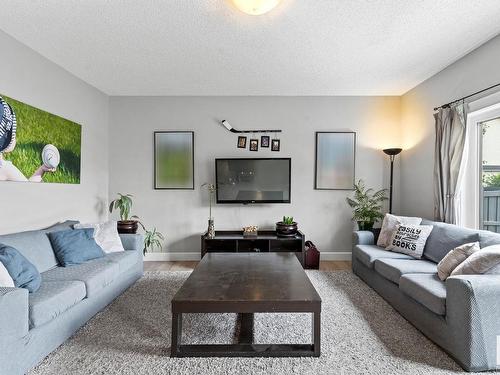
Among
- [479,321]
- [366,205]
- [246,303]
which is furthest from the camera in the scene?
[366,205]

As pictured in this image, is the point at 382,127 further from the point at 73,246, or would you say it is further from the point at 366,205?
the point at 73,246

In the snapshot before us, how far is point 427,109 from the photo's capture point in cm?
384

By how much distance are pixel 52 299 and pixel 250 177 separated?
2.97 meters

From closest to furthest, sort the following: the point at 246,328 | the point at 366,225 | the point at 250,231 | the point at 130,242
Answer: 1. the point at 246,328
2. the point at 130,242
3. the point at 366,225
4. the point at 250,231

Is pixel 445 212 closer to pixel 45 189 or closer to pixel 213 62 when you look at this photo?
pixel 213 62

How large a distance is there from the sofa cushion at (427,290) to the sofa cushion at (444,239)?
1.56ft

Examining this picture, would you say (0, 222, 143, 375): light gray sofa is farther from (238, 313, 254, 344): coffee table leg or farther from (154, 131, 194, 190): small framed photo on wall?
(154, 131, 194, 190): small framed photo on wall

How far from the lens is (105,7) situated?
232cm

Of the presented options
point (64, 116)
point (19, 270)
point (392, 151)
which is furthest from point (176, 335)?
point (392, 151)

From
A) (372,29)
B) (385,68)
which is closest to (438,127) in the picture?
(385,68)

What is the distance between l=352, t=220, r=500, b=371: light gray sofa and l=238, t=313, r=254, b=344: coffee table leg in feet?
4.32

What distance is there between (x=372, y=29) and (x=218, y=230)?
330cm

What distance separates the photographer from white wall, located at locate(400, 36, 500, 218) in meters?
2.87

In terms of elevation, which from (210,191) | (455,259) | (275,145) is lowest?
(455,259)
